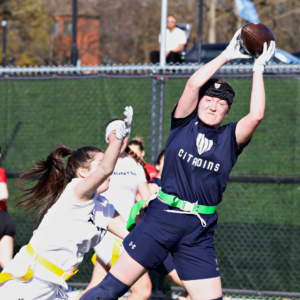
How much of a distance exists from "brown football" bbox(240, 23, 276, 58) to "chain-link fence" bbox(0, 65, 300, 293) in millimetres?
2174

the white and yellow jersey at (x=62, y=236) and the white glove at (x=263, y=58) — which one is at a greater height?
the white glove at (x=263, y=58)

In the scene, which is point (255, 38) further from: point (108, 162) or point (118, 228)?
point (118, 228)

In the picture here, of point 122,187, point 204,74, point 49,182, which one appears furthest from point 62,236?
point 122,187

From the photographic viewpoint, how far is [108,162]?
2.80 meters

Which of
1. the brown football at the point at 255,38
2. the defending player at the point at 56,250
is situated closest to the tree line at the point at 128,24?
the brown football at the point at 255,38

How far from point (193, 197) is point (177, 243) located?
1.11 feet

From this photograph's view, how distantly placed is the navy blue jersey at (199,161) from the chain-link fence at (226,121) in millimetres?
2347

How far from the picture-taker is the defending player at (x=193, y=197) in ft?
10.3

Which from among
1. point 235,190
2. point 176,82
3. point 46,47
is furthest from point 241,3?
point 46,47

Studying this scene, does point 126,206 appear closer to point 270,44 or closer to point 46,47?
point 270,44

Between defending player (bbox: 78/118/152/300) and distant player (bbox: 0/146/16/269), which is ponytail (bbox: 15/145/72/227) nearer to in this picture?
defending player (bbox: 78/118/152/300)

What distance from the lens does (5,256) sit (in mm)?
5219

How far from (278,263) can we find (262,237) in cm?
35

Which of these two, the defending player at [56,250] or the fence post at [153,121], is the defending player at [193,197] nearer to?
the defending player at [56,250]
